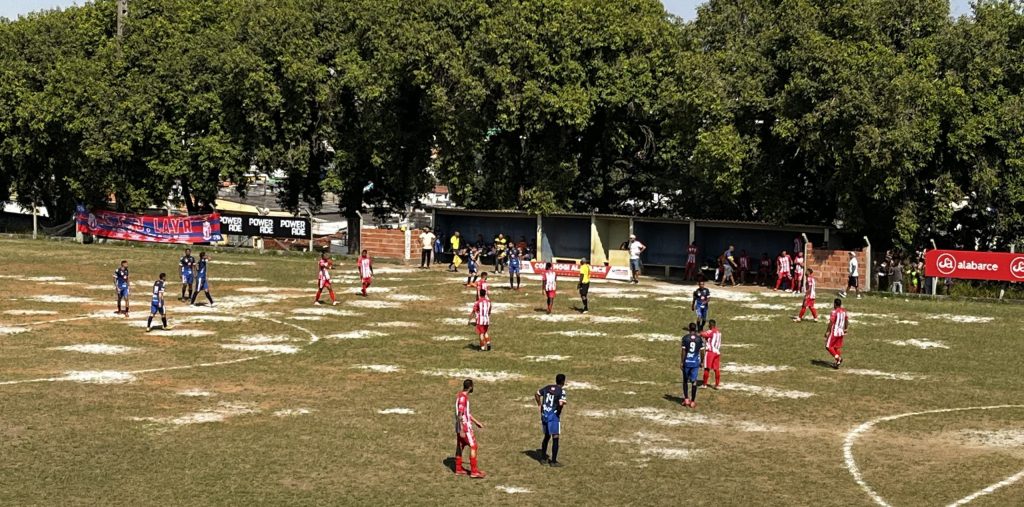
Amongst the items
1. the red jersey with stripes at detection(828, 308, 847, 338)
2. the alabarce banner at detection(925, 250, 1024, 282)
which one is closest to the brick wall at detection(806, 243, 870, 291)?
the alabarce banner at detection(925, 250, 1024, 282)

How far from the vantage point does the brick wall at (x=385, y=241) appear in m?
71.9

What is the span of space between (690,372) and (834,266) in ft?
93.7

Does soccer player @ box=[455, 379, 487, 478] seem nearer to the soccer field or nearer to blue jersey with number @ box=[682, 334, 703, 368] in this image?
the soccer field

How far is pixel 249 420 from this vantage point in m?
30.8

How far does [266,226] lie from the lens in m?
78.1

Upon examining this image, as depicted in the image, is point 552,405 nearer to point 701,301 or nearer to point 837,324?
point 837,324

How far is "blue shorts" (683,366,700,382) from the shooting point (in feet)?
107

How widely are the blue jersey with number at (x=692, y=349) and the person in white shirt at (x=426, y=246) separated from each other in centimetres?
3660

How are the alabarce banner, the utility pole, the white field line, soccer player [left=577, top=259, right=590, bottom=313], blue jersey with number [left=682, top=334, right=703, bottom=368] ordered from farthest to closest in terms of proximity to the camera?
the utility pole → the alabarce banner → soccer player [left=577, top=259, right=590, bottom=313] → blue jersey with number [left=682, top=334, right=703, bottom=368] → the white field line

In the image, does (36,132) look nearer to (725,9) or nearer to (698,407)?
(725,9)

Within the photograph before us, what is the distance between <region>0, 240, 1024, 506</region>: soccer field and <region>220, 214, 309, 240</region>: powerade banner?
20.9 m

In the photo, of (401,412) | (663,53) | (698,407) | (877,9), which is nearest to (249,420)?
(401,412)

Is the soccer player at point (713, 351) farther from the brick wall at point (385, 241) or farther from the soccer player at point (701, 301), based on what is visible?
the brick wall at point (385, 241)

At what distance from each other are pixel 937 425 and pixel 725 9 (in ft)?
148
